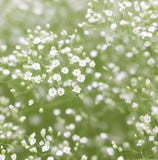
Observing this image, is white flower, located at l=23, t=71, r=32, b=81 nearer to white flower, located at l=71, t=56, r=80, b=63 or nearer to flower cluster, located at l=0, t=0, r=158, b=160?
flower cluster, located at l=0, t=0, r=158, b=160

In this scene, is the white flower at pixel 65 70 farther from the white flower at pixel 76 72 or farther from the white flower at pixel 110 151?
the white flower at pixel 110 151

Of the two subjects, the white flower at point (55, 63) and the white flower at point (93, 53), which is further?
the white flower at point (93, 53)

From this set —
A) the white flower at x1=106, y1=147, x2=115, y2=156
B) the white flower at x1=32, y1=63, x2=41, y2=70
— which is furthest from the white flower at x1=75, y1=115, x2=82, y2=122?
the white flower at x1=32, y1=63, x2=41, y2=70

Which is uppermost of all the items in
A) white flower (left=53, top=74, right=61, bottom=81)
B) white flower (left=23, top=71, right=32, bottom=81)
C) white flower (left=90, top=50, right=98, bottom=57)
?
white flower (left=90, top=50, right=98, bottom=57)

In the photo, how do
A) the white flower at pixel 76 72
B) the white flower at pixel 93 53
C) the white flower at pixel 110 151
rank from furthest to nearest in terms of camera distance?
the white flower at pixel 93 53
the white flower at pixel 110 151
the white flower at pixel 76 72

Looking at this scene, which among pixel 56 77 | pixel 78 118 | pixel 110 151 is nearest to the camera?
pixel 56 77

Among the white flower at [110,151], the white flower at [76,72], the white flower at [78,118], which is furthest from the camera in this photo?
the white flower at [78,118]

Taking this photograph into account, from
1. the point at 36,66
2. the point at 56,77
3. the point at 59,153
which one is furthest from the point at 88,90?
the point at 59,153

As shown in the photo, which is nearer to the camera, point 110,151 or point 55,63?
point 55,63

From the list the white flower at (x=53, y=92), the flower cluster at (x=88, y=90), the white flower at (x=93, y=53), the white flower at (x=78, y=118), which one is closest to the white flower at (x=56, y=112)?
the flower cluster at (x=88, y=90)

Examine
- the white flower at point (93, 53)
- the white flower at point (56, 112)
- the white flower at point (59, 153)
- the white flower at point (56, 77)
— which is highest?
the white flower at point (93, 53)

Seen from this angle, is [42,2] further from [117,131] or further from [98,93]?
[117,131]

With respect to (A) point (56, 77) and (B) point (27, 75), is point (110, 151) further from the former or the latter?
(B) point (27, 75)
